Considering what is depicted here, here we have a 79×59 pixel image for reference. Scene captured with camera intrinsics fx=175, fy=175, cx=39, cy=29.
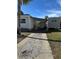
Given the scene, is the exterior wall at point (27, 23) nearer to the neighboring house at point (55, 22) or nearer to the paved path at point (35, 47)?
the paved path at point (35, 47)

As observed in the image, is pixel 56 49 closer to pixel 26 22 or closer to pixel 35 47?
pixel 35 47

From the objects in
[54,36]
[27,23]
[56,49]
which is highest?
[27,23]

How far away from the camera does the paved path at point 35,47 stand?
2.28m

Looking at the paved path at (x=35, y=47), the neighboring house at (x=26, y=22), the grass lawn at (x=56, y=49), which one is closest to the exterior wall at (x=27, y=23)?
the neighboring house at (x=26, y=22)

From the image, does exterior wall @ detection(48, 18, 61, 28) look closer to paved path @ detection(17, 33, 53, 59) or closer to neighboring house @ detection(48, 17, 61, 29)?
neighboring house @ detection(48, 17, 61, 29)

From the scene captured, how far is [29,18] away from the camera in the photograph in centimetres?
232

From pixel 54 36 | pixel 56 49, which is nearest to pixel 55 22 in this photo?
pixel 54 36

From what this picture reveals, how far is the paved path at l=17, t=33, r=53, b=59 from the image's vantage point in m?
2.28

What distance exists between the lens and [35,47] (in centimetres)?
229

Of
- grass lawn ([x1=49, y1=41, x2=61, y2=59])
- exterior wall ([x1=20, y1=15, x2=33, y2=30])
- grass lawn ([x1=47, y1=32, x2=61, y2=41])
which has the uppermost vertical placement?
exterior wall ([x1=20, y1=15, x2=33, y2=30])

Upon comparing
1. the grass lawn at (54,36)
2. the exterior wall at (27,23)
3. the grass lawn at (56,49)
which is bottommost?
the grass lawn at (56,49)

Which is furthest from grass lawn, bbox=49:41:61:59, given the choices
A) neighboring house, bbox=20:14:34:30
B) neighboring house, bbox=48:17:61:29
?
neighboring house, bbox=20:14:34:30
